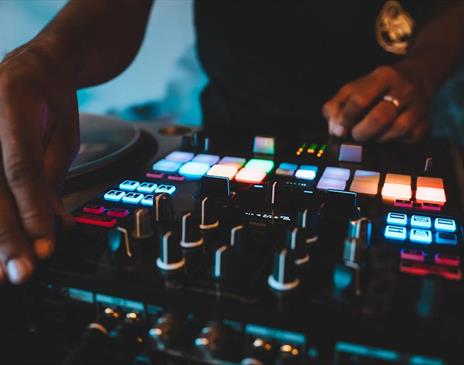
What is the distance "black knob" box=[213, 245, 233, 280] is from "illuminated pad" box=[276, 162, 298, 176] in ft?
0.96

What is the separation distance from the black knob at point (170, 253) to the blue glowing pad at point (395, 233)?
9.0 inches

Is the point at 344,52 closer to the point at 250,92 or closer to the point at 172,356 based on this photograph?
the point at 250,92

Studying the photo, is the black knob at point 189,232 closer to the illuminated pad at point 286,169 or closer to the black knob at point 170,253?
the black knob at point 170,253

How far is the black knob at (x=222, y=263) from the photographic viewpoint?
45 centimetres

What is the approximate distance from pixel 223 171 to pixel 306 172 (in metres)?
0.12

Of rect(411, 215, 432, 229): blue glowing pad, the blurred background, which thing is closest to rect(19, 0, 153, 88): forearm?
rect(411, 215, 432, 229): blue glowing pad

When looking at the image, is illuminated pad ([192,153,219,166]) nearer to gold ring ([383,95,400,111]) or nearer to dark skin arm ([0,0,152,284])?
dark skin arm ([0,0,152,284])

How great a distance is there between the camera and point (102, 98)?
177 centimetres

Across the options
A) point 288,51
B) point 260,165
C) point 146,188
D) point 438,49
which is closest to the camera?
point 146,188

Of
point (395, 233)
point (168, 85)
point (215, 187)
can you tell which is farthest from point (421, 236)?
point (168, 85)

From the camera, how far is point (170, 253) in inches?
18.3

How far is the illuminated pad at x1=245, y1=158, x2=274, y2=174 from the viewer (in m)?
0.75

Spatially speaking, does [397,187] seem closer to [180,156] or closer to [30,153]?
[180,156]

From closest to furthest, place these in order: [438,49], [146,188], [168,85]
A: [146,188], [438,49], [168,85]
